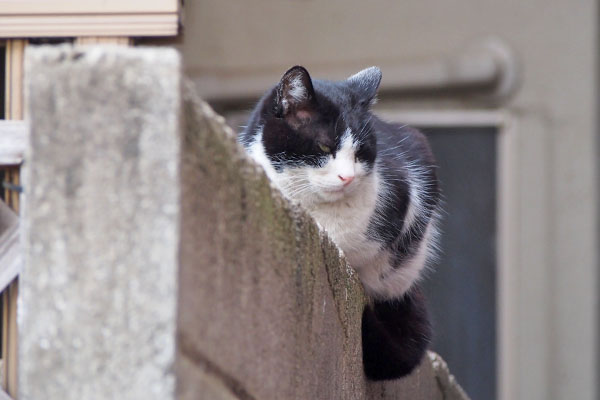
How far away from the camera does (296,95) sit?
2.12 meters

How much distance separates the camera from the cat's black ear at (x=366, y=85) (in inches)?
90.0

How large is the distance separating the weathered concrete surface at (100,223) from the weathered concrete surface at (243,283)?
30 mm

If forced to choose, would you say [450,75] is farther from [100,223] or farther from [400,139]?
[100,223]

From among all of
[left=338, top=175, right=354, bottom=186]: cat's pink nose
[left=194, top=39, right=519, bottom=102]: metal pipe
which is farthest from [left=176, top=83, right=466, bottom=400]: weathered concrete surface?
[left=194, top=39, right=519, bottom=102]: metal pipe

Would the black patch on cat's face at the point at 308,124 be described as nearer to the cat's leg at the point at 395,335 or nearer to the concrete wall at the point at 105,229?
the cat's leg at the point at 395,335

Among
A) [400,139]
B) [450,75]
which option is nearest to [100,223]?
[400,139]

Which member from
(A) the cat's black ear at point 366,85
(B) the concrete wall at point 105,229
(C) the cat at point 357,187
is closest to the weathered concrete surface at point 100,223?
(B) the concrete wall at point 105,229

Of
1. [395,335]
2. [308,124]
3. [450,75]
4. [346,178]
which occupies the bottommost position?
[395,335]

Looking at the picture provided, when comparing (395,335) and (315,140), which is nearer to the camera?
(315,140)

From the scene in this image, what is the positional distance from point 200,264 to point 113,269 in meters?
0.10

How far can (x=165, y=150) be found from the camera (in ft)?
2.62

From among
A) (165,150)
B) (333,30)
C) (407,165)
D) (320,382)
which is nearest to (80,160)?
(165,150)

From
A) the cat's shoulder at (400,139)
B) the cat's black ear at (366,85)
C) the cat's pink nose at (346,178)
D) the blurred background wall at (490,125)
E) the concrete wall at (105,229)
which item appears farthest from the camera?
the blurred background wall at (490,125)

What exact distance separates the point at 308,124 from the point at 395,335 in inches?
23.2
